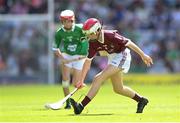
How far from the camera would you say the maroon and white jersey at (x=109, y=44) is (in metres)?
15.8

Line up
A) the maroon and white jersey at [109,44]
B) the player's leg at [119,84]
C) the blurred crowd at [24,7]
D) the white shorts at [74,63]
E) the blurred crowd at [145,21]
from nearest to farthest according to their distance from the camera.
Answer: the maroon and white jersey at [109,44] → the player's leg at [119,84] → the white shorts at [74,63] → the blurred crowd at [24,7] → the blurred crowd at [145,21]

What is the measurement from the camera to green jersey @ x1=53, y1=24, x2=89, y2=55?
1927cm

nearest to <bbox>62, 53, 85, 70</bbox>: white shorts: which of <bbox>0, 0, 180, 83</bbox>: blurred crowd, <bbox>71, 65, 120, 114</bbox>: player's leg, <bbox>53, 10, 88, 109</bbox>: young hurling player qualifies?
<bbox>53, 10, 88, 109</bbox>: young hurling player

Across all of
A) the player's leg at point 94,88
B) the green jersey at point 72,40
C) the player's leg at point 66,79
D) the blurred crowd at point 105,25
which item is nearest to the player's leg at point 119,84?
the player's leg at point 94,88

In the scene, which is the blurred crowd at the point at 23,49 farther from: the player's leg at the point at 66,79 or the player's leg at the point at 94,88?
the player's leg at the point at 94,88

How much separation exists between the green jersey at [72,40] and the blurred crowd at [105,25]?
48.2 ft

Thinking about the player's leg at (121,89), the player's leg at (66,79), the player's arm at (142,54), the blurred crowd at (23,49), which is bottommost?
the blurred crowd at (23,49)

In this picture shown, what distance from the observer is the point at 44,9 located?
35219mm

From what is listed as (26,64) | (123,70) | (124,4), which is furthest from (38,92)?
(123,70)

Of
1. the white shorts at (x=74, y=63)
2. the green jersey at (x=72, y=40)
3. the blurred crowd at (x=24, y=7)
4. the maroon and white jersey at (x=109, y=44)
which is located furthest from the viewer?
the blurred crowd at (x=24, y=7)

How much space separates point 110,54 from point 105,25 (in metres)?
19.1

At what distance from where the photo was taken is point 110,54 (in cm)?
1611

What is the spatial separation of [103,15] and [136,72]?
3.29 metres

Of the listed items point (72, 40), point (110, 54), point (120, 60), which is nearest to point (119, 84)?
point (120, 60)
